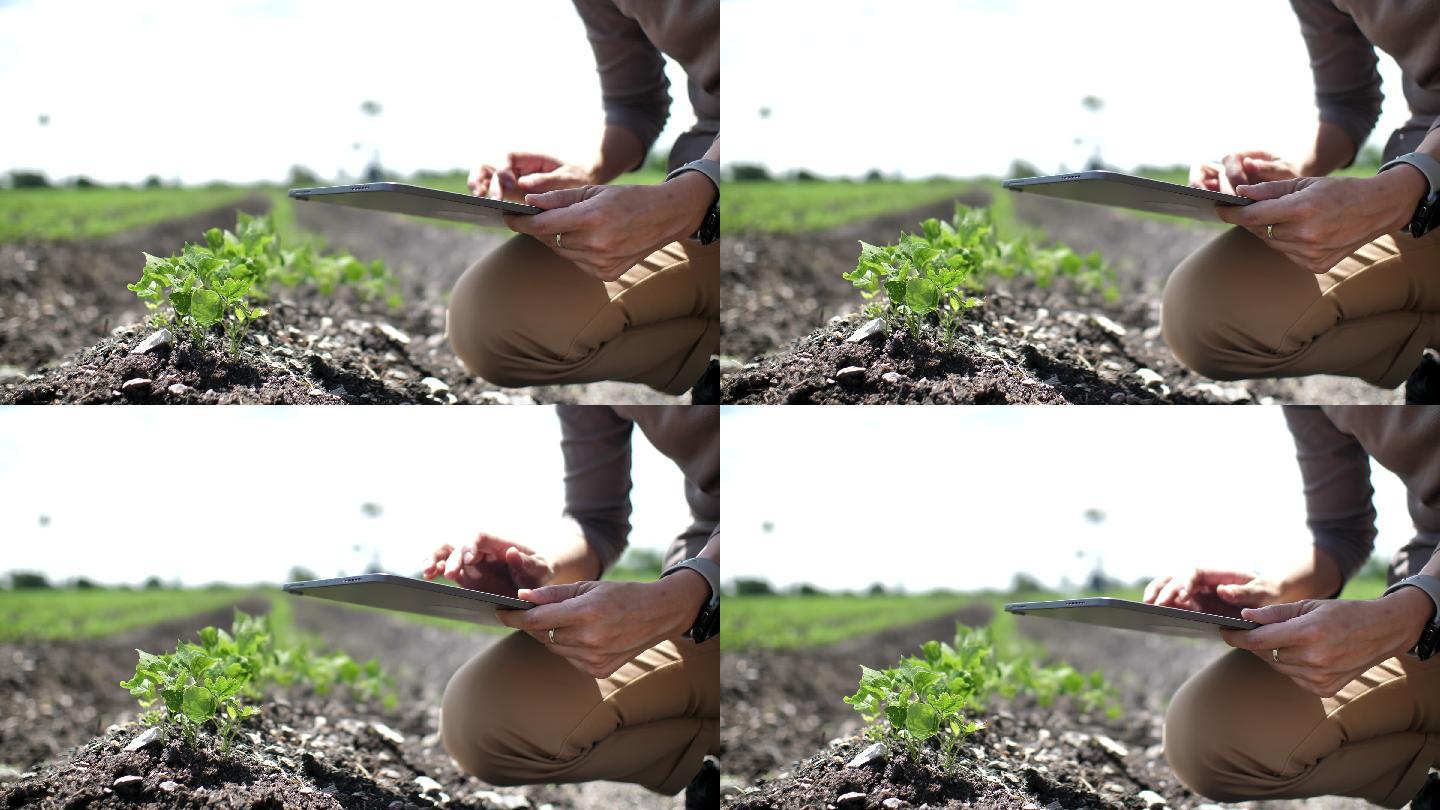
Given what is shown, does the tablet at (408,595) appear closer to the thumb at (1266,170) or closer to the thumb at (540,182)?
the thumb at (540,182)

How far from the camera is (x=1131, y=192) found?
1892 mm

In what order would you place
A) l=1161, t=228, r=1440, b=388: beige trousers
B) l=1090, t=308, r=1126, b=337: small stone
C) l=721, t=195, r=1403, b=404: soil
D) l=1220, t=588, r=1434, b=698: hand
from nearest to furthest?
l=1220, t=588, r=1434, b=698: hand → l=1161, t=228, r=1440, b=388: beige trousers → l=721, t=195, r=1403, b=404: soil → l=1090, t=308, r=1126, b=337: small stone

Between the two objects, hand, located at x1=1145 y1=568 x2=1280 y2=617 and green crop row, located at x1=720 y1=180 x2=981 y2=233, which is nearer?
hand, located at x1=1145 y1=568 x2=1280 y2=617

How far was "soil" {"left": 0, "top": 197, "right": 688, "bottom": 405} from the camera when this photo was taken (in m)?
2.31

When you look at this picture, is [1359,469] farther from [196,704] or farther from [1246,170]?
[196,704]

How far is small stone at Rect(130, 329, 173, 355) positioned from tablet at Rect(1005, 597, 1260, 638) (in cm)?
179

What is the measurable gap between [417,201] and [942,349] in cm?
105

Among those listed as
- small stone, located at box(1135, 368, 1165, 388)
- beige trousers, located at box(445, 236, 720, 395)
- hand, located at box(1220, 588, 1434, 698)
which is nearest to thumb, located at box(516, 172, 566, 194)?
beige trousers, located at box(445, 236, 720, 395)

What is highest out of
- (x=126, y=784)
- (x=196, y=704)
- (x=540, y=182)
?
Result: (x=540, y=182)

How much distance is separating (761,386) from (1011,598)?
3.87ft

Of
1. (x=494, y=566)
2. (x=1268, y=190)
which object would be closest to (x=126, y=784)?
(x=494, y=566)

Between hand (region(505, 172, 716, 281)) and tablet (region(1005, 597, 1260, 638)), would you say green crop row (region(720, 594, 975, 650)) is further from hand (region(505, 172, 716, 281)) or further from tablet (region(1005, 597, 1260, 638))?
hand (region(505, 172, 716, 281))

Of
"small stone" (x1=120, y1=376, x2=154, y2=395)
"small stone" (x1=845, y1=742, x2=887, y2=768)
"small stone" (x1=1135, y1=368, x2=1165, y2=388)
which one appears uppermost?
"small stone" (x1=120, y1=376, x2=154, y2=395)

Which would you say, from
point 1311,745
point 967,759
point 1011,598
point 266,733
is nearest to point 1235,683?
point 1311,745
